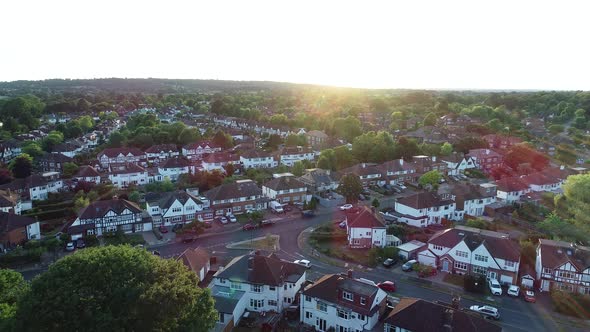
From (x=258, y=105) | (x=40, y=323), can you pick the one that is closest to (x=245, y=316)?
(x=40, y=323)

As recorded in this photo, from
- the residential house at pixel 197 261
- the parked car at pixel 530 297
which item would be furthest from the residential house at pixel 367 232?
the residential house at pixel 197 261

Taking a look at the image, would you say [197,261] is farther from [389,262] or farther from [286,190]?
[286,190]

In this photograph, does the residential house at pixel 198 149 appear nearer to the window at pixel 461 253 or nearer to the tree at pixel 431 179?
the tree at pixel 431 179

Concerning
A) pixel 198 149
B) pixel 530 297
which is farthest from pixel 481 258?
pixel 198 149

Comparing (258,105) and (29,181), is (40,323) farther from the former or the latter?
(258,105)

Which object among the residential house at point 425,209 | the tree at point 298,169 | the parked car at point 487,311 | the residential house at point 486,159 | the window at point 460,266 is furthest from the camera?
the residential house at point 486,159

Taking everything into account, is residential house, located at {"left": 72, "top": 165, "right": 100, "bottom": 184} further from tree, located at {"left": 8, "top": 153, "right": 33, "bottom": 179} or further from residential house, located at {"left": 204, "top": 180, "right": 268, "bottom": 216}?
residential house, located at {"left": 204, "top": 180, "right": 268, "bottom": 216}
